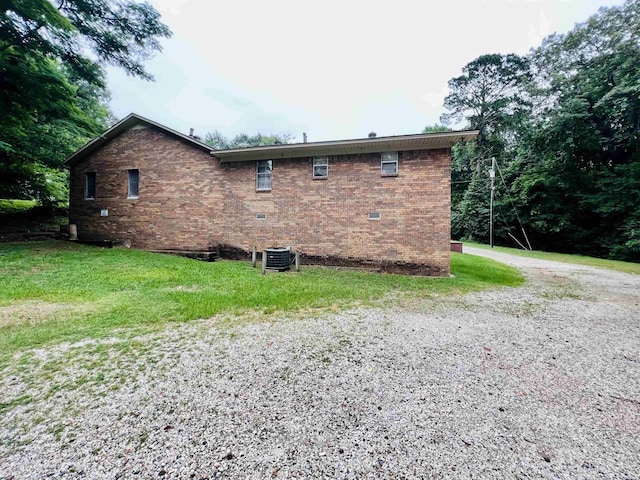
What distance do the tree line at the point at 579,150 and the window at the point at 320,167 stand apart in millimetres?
17955

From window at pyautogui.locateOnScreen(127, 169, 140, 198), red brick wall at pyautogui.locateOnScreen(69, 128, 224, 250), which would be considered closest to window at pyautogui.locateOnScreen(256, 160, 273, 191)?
red brick wall at pyautogui.locateOnScreen(69, 128, 224, 250)

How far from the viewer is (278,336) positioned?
12.6ft

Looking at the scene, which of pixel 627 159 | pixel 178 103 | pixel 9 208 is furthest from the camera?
pixel 178 103

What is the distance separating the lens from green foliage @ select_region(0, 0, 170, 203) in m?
9.43

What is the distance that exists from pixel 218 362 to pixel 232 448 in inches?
52.9

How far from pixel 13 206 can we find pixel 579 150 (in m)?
35.6

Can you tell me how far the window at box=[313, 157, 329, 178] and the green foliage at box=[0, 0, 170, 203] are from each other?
31.3 feet

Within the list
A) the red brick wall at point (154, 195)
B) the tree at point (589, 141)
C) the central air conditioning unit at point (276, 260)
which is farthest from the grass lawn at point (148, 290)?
the tree at point (589, 141)

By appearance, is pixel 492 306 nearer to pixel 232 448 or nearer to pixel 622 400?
pixel 622 400

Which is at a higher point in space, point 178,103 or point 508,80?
point 178,103

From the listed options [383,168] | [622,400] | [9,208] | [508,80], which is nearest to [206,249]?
[383,168]

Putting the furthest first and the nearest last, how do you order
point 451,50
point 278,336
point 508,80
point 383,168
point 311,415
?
point 451,50, point 508,80, point 383,168, point 278,336, point 311,415

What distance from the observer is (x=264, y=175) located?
10.3m

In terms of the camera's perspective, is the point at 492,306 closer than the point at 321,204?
Yes
